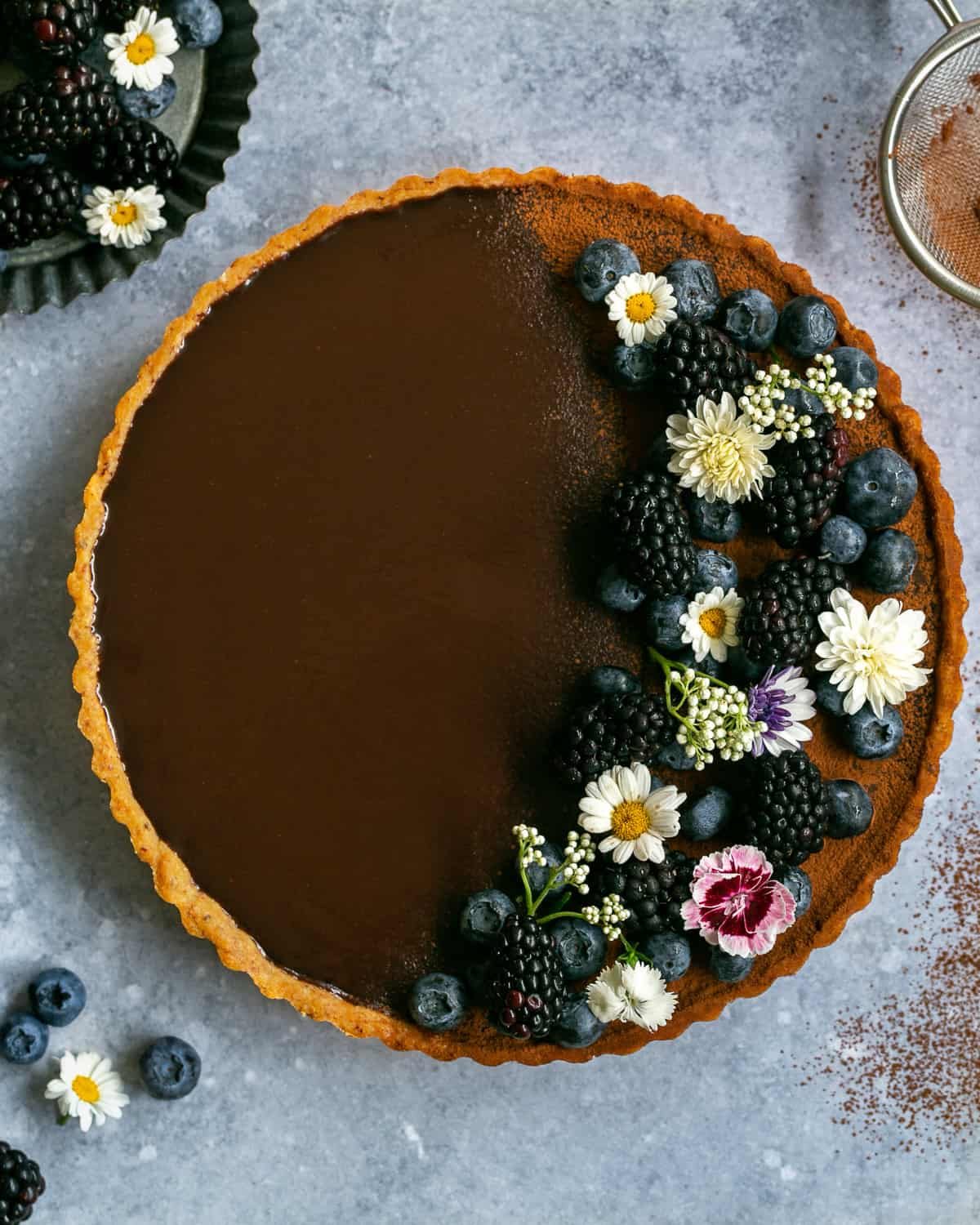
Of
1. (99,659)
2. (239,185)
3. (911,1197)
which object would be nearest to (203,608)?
(99,659)

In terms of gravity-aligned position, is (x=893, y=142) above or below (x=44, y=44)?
above

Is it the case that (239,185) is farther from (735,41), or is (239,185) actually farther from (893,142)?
(893,142)

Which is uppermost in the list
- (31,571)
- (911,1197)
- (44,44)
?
(44,44)

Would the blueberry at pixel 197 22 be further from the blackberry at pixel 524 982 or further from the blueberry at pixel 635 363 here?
the blackberry at pixel 524 982

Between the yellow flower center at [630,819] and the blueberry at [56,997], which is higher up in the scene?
the yellow flower center at [630,819]

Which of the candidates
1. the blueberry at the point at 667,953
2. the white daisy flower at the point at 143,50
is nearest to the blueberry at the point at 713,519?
the blueberry at the point at 667,953

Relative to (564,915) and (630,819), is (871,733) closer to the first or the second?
(630,819)

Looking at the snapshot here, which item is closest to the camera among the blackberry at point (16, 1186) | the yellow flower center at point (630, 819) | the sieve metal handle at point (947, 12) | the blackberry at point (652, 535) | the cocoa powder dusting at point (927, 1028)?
the blackberry at point (652, 535)
